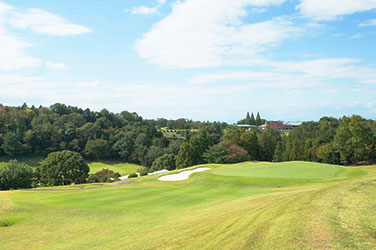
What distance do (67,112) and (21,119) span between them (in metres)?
29.2

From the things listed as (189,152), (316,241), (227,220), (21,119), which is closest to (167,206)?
(227,220)

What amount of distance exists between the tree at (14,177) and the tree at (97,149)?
5282 cm

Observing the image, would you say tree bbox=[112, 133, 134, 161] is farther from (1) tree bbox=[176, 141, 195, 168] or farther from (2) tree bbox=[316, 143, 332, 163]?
(2) tree bbox=[316, 143, 332, 163]

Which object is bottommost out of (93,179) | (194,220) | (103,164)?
(103,164)

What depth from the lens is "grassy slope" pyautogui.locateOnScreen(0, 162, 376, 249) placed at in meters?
7.77

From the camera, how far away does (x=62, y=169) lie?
2068 inches

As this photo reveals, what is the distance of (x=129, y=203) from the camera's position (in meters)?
19.0

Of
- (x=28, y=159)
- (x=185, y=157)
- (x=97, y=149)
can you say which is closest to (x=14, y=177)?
(x=185, y=157)

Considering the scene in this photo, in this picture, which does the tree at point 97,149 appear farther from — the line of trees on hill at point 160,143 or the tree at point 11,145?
the tree at point 11,145

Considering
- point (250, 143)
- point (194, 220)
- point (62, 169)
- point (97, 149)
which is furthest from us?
point (97, 149)

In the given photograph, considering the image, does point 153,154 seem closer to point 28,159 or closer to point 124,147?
point 124,147

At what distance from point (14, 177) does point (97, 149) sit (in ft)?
185

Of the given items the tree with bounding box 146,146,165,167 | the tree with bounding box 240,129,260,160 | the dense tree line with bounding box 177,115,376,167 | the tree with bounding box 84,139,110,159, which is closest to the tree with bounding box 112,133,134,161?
the tree with bounding box 84,139,110,159

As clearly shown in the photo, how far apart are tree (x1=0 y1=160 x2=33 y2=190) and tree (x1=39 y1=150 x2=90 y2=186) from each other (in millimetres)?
6128
